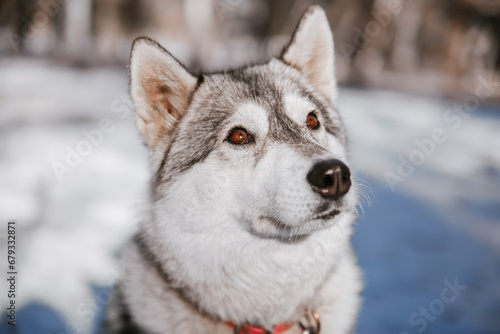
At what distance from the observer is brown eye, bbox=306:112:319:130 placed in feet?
7.84

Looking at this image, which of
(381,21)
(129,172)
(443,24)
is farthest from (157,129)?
(443,24)

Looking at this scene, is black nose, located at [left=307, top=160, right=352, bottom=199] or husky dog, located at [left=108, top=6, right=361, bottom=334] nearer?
black nose, located at [left=307, top=160, right=352, bottom=199]

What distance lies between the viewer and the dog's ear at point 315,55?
2577 millimetres

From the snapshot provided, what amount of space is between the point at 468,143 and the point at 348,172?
7156 millimetres

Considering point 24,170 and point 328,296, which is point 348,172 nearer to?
point 328,296

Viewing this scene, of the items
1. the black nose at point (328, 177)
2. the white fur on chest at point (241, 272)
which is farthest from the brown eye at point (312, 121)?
the white fur on chest at point (241, 272)

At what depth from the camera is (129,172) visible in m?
6.10

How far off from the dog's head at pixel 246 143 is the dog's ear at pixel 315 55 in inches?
0.4
